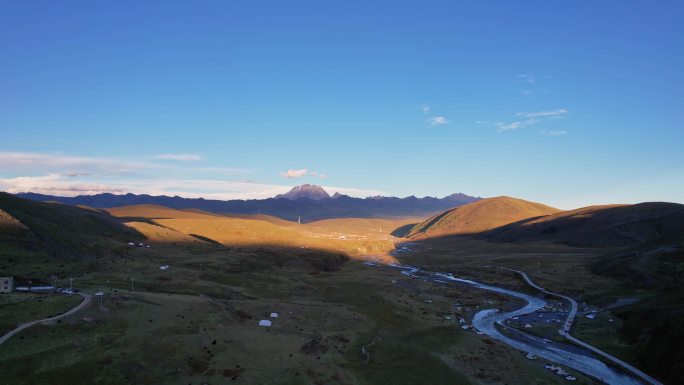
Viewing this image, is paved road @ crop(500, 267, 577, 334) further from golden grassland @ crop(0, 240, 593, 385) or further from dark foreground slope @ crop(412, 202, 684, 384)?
golden grassland @ crop(0, 240, 593, 385)

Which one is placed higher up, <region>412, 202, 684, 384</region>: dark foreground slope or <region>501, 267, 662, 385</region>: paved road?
<region>412, 202, 684, 384</region>: dark foreground slope

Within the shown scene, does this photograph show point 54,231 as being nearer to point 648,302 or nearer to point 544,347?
point 544,347

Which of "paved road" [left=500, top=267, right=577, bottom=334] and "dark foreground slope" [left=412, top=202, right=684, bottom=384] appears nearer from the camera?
"dark foreground slope" [left=412, top=202, right=684, bottom=384]

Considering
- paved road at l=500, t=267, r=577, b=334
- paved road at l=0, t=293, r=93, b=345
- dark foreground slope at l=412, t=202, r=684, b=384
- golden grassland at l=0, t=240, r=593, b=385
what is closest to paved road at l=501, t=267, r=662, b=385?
paved road at l=500, t=267, r=577, b=334

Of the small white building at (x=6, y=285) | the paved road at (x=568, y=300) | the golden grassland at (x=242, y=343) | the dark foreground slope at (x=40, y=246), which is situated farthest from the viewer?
the paved road at (x=568, y=300)

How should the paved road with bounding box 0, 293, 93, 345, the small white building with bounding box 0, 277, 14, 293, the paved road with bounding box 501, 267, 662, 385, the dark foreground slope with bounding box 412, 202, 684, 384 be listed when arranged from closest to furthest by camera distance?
the paved road with bounding box 0, 293, 93, 345 < the paved road with bounding box 501, 267, 662, 385 < the dark foreground slope with bounding box 412, 202, 684, 384 < the small white building with bounding box 0, 277, 14, 293

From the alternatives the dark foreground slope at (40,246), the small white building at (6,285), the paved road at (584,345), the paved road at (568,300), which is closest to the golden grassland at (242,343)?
the dark foreground slope at (40,246)

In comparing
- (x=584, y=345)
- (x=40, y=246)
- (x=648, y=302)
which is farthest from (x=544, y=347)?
(x=40, y=246)

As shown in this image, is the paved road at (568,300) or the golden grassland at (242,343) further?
the paved road at (568,300)

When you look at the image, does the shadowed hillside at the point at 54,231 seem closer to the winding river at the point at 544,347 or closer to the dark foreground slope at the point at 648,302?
the winding river at the point at 544,347

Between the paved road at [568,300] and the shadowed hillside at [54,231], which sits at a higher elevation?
the shadowed hillside at [54,231]

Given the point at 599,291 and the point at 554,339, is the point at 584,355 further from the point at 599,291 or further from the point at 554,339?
the point at 599,291
